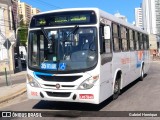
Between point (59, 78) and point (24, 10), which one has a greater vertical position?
point (24, 10)

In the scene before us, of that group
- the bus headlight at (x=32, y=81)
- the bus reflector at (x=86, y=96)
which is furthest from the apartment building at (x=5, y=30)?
the bus reflector at (x=86, y=96)

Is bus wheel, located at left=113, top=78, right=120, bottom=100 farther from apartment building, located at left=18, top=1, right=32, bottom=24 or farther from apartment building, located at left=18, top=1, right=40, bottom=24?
apartment building, located at left=18, top=1, right=32, bottom=24

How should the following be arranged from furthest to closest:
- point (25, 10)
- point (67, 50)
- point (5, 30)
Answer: point (25, 10)
point (5, 30)
point (67, 50)

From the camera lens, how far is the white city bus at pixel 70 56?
9.50m

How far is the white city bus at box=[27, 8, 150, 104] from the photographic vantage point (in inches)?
374

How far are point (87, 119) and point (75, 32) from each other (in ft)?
8.16

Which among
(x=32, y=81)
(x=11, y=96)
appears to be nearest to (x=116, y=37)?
(x=32, y=81)

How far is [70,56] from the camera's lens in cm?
968

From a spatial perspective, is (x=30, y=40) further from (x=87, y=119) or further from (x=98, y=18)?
Answer: (x=87, y=119)

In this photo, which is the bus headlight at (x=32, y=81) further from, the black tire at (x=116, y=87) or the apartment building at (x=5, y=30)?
the apartment building at (x=5, y=30)

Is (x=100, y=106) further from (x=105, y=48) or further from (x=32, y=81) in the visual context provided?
(x=32, y=81)

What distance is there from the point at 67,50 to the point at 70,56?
0.65ft

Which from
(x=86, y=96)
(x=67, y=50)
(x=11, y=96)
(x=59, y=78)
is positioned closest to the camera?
(x=86, y=96)

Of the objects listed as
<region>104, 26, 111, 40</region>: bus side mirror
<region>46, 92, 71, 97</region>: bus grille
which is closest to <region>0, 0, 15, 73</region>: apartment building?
<region>46, 92, 71, 97</region>: bus grille
